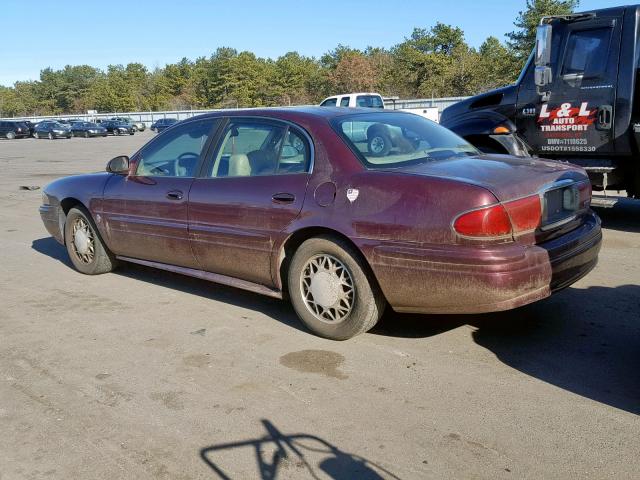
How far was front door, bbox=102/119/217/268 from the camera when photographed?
5219 millimetres

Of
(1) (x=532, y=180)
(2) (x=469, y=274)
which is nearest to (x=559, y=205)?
(1) (x=532, y=180)

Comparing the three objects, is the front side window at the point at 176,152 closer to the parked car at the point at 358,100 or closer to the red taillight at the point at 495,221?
the red taillight at the point at 495,221

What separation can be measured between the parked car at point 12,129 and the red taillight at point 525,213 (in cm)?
5495

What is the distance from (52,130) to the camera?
50.6 metres

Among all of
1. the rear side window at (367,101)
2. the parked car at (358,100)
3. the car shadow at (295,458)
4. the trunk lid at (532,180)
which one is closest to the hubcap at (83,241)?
the trunk lid at (532,180)

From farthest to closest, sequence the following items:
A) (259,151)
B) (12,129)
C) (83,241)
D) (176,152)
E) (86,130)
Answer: (86,130), (12,129), (83,241), (176,152), (259,151)

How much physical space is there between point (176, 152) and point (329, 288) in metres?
2.07

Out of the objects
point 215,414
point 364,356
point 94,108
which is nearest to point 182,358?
point 215,414

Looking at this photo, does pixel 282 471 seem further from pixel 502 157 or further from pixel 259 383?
pixel 502 157

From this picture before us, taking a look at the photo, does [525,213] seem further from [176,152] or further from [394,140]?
[176,152]

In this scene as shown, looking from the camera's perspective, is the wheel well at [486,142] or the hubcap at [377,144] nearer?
the hubcap at [377,144]

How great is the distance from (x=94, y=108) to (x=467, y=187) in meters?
113

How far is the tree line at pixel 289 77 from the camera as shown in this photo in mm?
53281

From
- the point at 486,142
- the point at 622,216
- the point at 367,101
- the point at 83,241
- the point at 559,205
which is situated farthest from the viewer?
the point at 367,101
